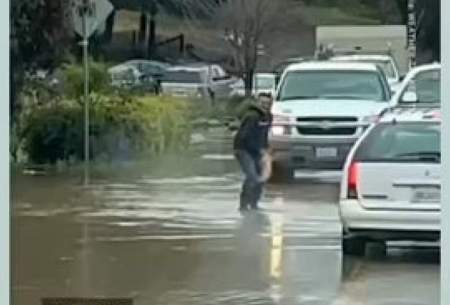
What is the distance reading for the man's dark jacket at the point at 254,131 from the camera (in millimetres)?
10117

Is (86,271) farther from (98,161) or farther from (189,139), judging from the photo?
(98,161)

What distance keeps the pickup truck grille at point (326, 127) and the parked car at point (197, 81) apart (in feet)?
1.83

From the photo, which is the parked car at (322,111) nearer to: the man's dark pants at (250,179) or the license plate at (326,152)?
the license plate at (326,152)

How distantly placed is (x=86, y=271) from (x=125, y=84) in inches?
69.2

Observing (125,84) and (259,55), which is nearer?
(259,55)

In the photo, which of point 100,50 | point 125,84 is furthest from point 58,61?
point 125,84

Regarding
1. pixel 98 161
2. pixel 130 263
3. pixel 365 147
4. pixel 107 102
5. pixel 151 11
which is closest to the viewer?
pixel 151 11

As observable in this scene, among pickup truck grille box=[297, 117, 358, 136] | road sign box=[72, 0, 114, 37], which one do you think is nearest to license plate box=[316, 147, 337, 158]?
pickup truck grille box=[297, 117, 358, 136]

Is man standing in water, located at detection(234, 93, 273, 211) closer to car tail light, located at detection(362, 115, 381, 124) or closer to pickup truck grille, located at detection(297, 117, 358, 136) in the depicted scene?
pickup truck grille, located at detection(297, 117, 358, 136)

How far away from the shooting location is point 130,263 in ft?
35.4

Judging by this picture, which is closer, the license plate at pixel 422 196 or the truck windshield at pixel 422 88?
the truck windshield at pixel 422 88

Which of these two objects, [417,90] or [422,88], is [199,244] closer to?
[417,90]

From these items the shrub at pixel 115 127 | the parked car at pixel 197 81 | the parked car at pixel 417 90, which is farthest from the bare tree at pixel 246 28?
the shrub at pixel 115 127

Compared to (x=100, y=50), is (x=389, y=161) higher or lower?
lower
